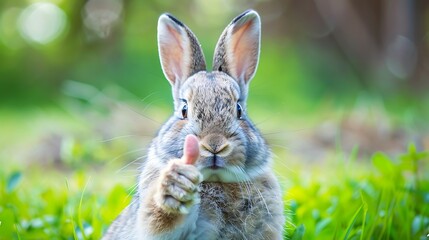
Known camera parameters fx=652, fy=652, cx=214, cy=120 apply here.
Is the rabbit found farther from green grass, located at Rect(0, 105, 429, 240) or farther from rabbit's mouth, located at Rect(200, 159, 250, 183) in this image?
green grass, located at Rect(0, 105, 429, 240)

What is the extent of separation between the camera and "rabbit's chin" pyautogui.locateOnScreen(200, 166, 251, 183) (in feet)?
7.26

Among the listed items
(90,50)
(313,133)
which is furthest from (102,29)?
(313,133)

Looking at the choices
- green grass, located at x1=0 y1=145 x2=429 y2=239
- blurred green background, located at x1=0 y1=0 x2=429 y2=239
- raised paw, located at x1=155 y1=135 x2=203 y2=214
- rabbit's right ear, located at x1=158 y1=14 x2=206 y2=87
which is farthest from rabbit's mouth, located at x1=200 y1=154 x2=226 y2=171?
blurred green background, located at x1=0 y1=0 x2=429 y2=239

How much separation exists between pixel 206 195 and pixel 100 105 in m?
4.17

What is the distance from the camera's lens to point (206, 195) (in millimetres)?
2312

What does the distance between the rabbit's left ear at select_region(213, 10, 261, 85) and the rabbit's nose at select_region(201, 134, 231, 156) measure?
620 mm

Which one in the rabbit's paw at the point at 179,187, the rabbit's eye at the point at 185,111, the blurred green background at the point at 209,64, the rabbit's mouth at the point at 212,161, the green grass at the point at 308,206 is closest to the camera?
the rabbit's paw at the point at 179,187

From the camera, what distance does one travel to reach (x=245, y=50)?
9.54ft

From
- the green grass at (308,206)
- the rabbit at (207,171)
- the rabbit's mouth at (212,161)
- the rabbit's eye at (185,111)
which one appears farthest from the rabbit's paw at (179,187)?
the green grass at (308,206)

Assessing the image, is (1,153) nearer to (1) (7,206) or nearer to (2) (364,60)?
(1) (7,206)

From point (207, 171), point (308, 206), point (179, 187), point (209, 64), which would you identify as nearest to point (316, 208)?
point (308, 206)

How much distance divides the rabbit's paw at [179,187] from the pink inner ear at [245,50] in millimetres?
904

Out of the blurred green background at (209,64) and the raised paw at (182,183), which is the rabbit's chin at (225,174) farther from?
the blurred green background at (209,64)

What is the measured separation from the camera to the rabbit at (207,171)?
2.06 meters
